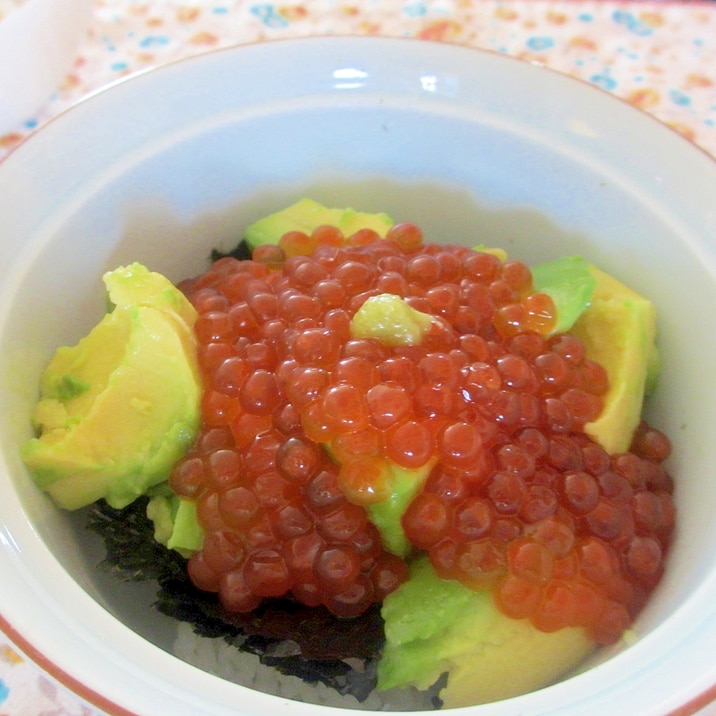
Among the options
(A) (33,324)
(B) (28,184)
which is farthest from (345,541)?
(B) (28,184)

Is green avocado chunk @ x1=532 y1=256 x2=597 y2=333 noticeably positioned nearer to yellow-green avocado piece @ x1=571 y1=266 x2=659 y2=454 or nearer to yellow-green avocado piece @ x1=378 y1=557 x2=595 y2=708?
yellow-green avocado piece @ x1=571 y1=266 x2=659 y2=454

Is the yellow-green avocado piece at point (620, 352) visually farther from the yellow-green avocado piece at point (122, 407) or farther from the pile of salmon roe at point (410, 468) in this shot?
the yellow-green avocado piece at point (122, 407)

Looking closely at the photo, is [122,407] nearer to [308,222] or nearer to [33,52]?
[308,222]

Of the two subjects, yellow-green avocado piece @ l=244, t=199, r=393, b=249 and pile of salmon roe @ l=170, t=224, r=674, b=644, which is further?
yellow-green avocado piece @ l=244, t=199, r=393, b=249

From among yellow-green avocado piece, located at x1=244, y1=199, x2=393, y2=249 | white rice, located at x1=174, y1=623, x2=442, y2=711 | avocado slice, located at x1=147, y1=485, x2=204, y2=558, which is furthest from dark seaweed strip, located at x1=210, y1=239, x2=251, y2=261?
white rice, located at x1=174, y1=623, x2=442, y2=711

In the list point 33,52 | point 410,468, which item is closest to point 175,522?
point 410,468

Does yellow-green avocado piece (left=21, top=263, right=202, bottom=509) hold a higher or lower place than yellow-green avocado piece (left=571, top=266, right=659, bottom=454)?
lower

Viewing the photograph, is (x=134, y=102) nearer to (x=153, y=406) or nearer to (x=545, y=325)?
(x=153, y=406)
